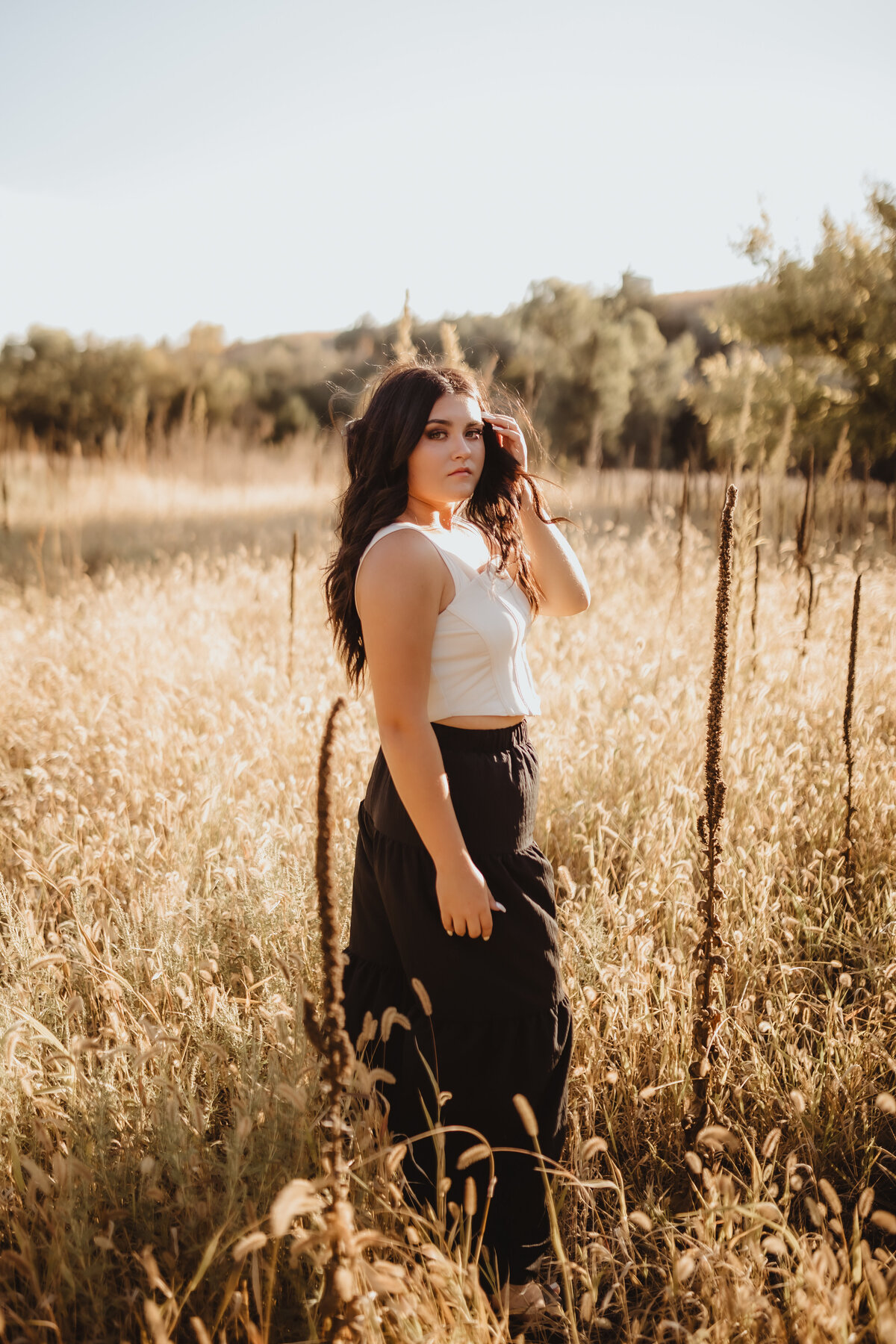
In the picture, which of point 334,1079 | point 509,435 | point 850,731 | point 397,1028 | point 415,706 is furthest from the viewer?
point 850,731

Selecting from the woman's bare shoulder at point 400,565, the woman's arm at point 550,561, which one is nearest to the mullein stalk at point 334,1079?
the woman's bare shoulder at point 400,565

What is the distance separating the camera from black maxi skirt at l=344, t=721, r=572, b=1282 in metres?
1.53

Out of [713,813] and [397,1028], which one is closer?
[713,813]

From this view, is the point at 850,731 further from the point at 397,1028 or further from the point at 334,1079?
the point at 334,1079

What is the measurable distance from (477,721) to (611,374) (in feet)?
69.4

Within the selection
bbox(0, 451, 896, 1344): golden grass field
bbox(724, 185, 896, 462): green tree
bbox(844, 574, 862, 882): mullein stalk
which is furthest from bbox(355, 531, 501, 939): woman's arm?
bbox(724, 185, 896, 462): green tree

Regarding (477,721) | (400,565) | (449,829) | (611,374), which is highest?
(611,374)

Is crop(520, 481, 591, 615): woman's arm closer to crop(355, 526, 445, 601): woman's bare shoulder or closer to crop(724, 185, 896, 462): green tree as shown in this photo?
crop(355, 526, 445, 601): woman's bare shoulder

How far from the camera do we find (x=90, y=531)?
9.05 meters

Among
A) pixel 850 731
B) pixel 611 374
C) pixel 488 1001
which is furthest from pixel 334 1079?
pixel 611 374

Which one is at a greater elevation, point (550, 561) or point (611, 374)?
point (611, 374)

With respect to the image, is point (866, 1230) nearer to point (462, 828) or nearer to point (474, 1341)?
point (474, 1341)

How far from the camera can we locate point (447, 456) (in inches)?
63.7

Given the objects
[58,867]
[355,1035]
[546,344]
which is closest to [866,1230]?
[355,1035]
